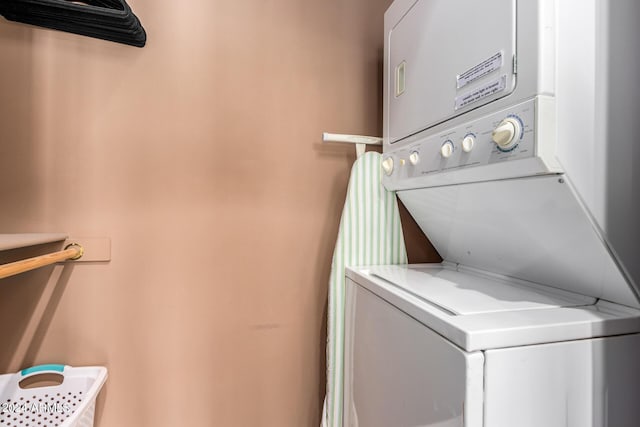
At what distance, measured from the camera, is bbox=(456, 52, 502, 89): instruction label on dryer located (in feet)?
2.32

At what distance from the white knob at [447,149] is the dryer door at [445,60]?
8 centimetres

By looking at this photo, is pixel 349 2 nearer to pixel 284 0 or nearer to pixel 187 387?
pixel 284 0

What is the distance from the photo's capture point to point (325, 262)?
57.5 inches

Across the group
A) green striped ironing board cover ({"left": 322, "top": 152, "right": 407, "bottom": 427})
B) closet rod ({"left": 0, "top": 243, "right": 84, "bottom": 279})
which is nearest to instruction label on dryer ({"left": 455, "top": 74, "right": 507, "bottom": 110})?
green striped ironing board cover ({"left": 322, "top": 152, "right": 407, "bottom": 427})

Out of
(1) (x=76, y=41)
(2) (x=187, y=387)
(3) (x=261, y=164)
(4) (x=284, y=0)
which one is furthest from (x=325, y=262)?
(1) (x=76, y=41)

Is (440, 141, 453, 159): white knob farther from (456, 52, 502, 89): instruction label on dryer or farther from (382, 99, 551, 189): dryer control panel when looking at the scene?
(456, 52, 502, 89): instruction label on dryer

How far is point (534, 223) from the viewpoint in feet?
2.60

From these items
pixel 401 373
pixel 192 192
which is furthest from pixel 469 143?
pixel 192 192

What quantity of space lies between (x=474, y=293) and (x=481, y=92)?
1.71 feet

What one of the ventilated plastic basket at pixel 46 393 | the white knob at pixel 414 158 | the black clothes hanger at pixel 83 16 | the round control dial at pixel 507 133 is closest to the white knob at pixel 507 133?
the round control dial at pixel 507 133

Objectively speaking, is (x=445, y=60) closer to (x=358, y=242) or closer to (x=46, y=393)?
(x=358, y=242)

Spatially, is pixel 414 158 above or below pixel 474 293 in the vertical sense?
above

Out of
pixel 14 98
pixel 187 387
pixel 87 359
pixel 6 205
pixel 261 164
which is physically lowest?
pixel 187 387

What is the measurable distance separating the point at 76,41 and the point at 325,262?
1342 millimetres
